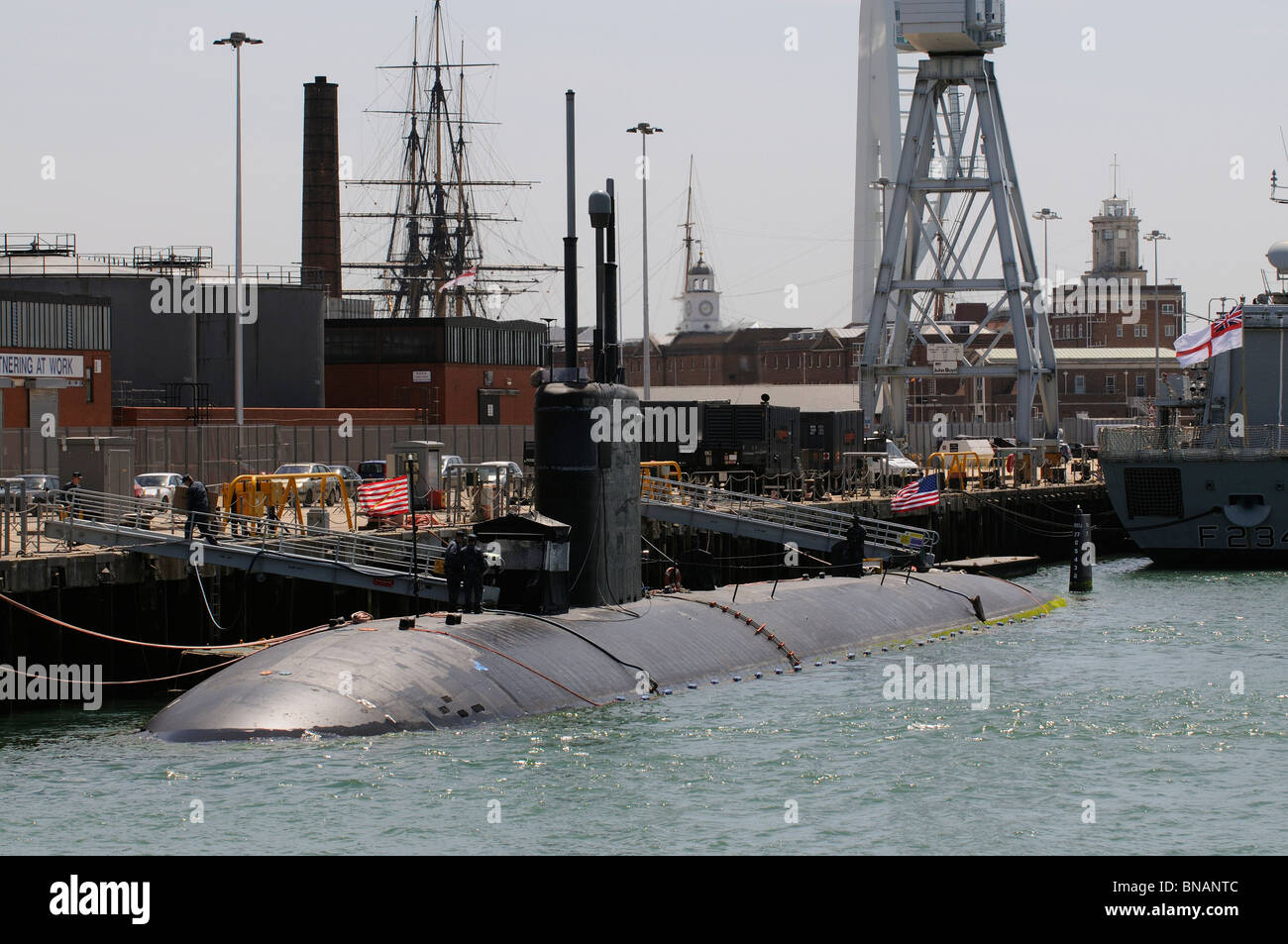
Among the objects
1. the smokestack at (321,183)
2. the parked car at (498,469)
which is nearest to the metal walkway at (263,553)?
the parked car at (498,469)

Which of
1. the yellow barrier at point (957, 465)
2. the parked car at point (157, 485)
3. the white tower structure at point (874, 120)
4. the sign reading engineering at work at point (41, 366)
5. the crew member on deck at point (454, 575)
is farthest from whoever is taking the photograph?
the white tower structure at point (874, 120)

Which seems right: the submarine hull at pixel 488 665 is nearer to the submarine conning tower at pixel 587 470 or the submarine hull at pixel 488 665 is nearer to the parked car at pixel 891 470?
the submarine conning tower at pixel 587 470

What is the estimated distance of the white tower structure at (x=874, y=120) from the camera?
163 m

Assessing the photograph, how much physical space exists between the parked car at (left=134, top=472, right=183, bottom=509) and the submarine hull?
59.2 feet

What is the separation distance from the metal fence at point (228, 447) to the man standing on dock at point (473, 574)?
2107 cm

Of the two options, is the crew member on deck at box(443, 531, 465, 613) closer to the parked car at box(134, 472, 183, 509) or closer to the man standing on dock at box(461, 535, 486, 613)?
the man standing on dock at box(461, 535, 486, 613)

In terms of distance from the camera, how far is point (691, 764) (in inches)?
914

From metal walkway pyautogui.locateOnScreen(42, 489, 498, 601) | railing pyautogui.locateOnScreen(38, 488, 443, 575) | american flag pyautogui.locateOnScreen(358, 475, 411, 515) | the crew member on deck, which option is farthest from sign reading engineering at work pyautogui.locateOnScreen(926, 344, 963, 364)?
the crew member on deck

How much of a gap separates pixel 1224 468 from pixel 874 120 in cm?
11219

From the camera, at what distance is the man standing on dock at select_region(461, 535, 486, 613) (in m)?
27.4

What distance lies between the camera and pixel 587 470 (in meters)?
27.9

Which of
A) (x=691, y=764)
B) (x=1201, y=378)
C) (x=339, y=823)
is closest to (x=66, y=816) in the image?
(x=339, y=823)
